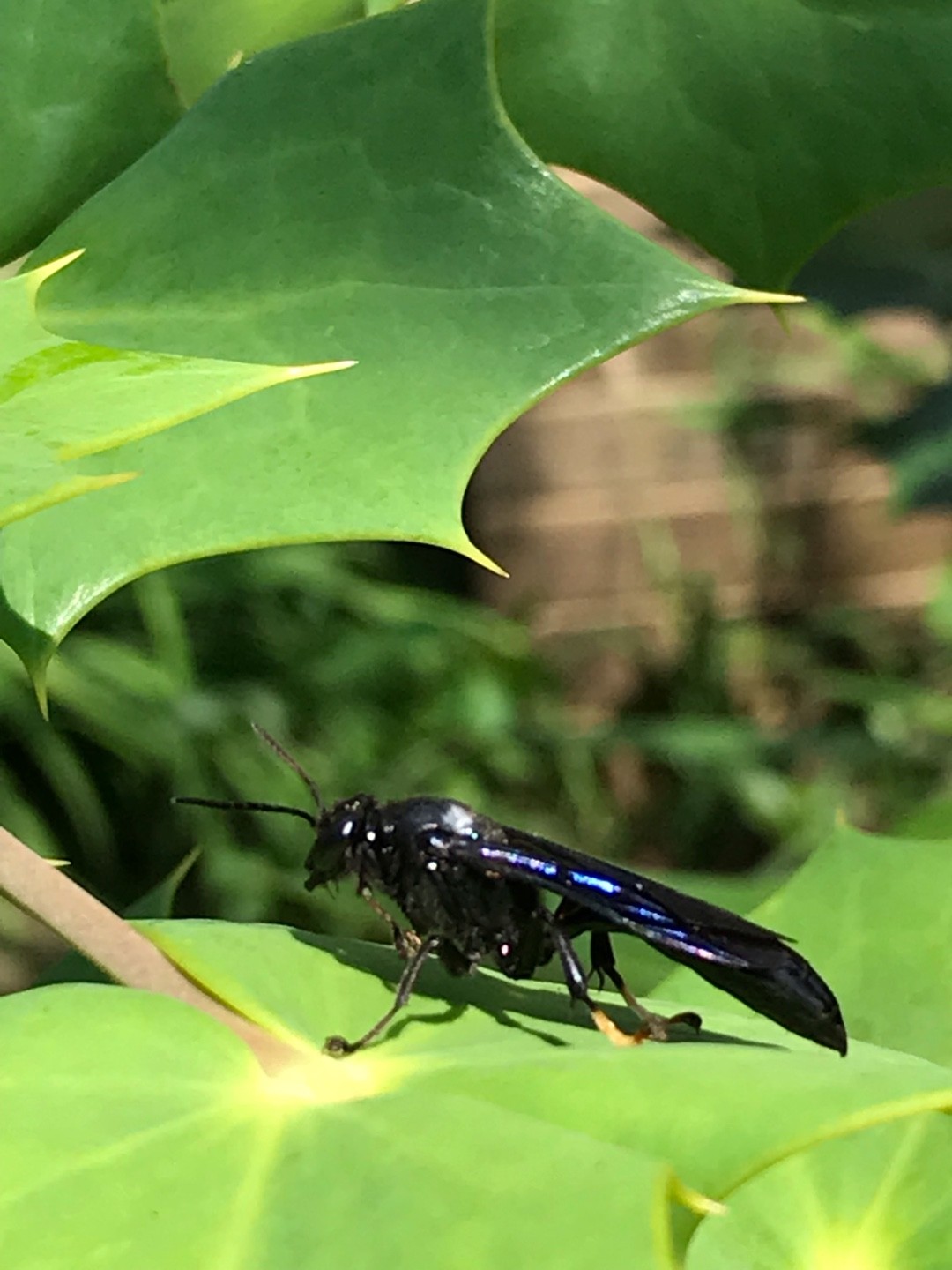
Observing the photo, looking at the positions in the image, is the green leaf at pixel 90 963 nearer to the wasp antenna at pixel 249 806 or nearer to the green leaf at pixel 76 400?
the wasp antenna at pixel 249 806

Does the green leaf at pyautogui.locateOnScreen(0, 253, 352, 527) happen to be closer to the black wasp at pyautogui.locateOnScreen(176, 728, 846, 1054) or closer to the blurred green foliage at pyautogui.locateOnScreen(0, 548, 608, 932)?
the black wasp at pyautogui.locateOnScreen(176, 728, 846, 1054)

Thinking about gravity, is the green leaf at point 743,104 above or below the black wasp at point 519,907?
above

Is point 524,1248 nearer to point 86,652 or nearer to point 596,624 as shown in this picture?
point 86,652

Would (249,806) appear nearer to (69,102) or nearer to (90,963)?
(90,963)

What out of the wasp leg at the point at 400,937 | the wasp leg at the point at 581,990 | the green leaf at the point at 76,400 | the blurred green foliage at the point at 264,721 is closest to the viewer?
the green leaf at the point at 76,400

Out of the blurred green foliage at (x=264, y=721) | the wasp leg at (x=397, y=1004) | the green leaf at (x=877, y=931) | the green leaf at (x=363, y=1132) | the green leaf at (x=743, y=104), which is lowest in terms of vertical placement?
the blurred green foliage at (x=264, y=721)

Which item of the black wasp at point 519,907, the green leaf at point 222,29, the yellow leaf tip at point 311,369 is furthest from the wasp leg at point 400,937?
the green leaf at point 222,29

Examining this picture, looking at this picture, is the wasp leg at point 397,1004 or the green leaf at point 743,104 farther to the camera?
the green leaf at point 743,104

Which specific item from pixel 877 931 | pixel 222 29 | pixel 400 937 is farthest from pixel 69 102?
pixel 877 931
